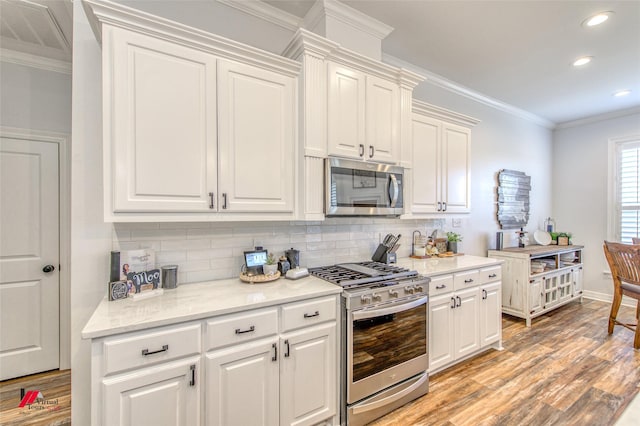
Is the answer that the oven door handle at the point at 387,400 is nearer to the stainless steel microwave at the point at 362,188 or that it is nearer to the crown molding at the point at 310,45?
the stainless steel microwave at the point at 362,188

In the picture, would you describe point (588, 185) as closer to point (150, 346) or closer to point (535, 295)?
point (535, 295)

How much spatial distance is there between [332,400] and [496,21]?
326 centimetres

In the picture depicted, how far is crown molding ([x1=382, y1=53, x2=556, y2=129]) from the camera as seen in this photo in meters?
3.07

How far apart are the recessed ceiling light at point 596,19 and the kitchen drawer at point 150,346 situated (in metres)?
3.77

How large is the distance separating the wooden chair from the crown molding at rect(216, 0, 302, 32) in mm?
4041

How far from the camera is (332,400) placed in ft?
5.92

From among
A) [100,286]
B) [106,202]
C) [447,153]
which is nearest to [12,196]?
[100,286]

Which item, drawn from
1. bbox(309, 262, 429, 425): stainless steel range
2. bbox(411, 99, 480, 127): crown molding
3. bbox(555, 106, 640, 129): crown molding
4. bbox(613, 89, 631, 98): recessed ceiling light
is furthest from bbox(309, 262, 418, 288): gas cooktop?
bbox(555, 106, 640, 129): crown molding

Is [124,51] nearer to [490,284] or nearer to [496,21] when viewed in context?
[496,21]

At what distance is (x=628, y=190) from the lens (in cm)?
429

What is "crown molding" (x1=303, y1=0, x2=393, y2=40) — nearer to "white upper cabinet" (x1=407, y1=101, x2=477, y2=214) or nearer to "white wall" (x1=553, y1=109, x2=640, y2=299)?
"white upper cabinet" (x1=407, y1=101, x2=477, y2=214)

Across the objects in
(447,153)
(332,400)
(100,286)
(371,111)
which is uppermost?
(371,111)

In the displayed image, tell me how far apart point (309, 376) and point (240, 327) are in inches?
22.7

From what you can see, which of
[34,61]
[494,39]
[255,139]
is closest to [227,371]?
[255,139]
